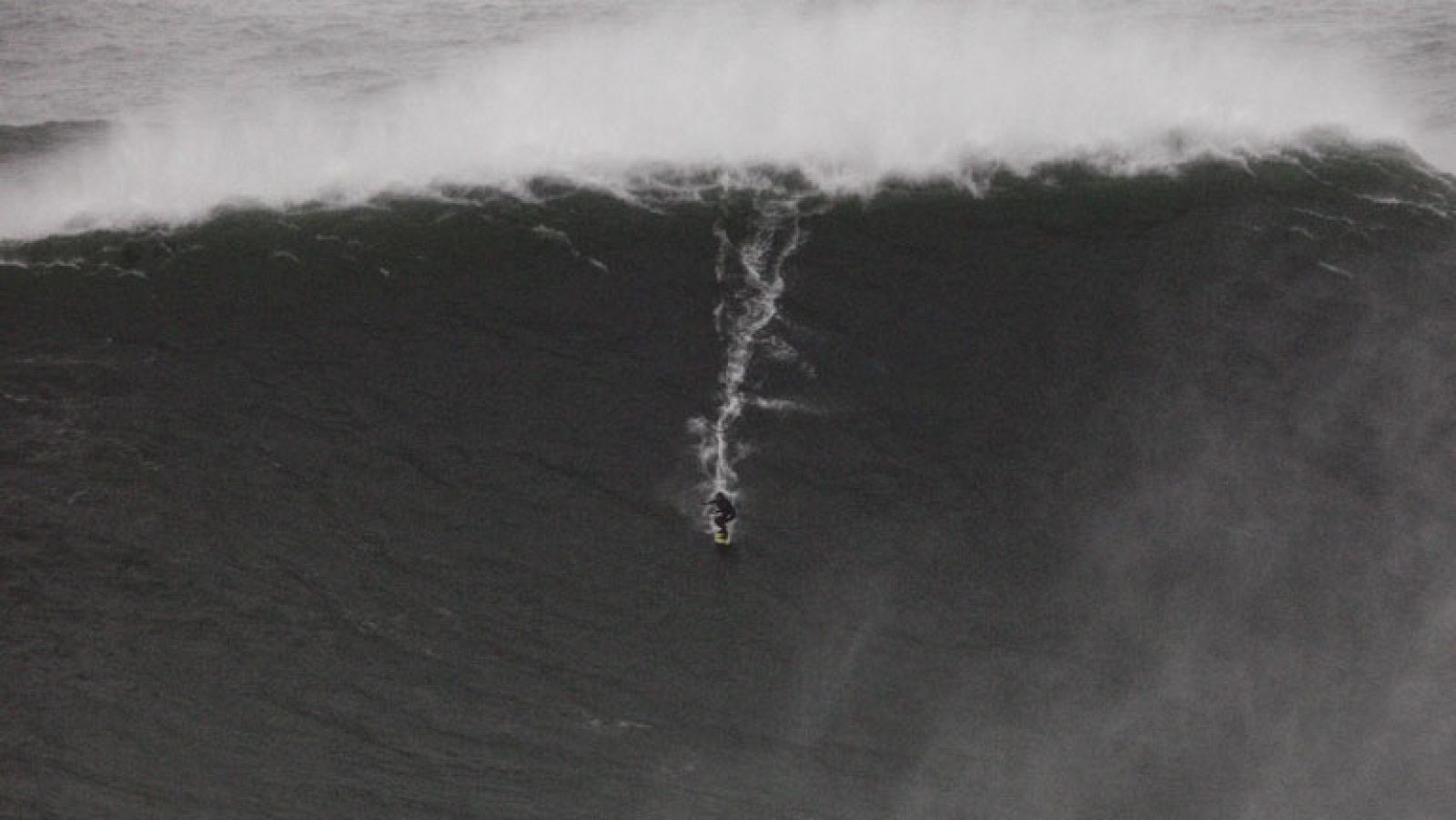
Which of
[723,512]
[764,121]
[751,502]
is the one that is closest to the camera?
[723,512]

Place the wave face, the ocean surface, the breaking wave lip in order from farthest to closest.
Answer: the breaking wave lip < the ocean surface < the wave face

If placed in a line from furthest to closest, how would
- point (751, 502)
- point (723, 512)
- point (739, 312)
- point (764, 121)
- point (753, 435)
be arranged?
1. point (764, 121)
2. point (739, 312)
3. point (753, 435)
4. point (751, 502)
5. point (723, 512)

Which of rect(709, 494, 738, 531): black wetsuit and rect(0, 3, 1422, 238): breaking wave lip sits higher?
rect(0, 3, 1422, 238): breaking wave lip

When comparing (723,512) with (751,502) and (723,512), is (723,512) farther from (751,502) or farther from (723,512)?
(751,502)

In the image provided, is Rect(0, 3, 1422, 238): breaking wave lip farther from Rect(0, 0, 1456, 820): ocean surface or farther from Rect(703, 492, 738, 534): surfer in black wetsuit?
Rect(703, 492, 738, 534): surfer in black wetsuit

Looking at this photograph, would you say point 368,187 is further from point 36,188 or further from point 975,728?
point 975,728

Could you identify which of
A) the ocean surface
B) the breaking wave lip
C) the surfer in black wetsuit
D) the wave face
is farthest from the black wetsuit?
the breaking wave lip

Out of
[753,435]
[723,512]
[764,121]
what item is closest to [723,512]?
[723,512]
